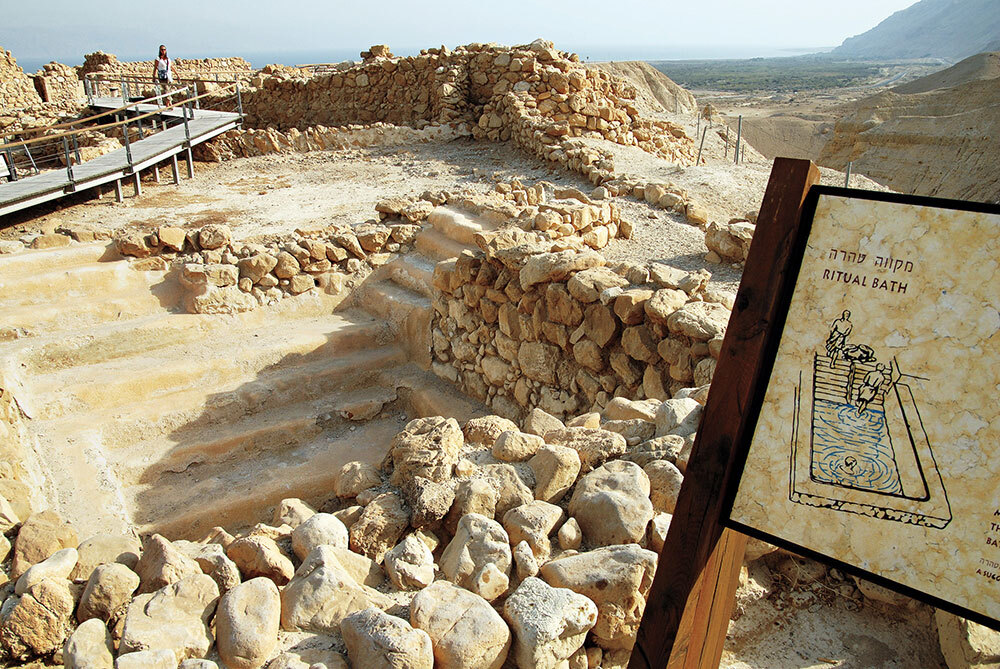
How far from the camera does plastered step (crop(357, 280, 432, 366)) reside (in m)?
6.93

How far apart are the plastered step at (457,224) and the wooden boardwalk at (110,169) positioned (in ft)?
18.0

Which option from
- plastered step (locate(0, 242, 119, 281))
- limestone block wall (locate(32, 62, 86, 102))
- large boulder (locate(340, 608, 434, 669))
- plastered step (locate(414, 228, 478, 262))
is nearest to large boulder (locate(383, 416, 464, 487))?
large boulder (locate(340, 608, 434, 669))

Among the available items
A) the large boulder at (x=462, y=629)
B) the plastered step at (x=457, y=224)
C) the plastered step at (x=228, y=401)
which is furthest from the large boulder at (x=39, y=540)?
the plastered step at (x=457, y=224)

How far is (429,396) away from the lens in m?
6.50

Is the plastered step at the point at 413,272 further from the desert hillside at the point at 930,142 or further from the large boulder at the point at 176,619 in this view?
the desert hillside at the point at 930,142

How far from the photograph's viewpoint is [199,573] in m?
2.71

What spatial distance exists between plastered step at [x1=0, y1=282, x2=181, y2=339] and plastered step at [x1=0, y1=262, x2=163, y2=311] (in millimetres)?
68

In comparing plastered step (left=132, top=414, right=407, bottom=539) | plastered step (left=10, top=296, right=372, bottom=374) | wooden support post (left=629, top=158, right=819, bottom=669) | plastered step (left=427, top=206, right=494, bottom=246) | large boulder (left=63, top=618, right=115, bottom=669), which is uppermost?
wooden support post (left=629, top=158, right=819, bottom=669)

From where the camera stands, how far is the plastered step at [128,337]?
6.04 metres

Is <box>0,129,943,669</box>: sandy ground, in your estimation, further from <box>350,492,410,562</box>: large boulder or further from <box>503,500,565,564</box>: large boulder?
<box>350,492,410,562</box>: large boulder

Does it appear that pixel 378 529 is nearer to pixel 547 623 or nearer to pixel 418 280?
pixel 547 623

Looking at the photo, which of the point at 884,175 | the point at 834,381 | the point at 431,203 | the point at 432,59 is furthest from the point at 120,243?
the point at 884,175

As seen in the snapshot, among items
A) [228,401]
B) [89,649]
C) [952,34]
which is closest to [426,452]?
[89,649]

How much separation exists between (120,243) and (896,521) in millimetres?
7495
